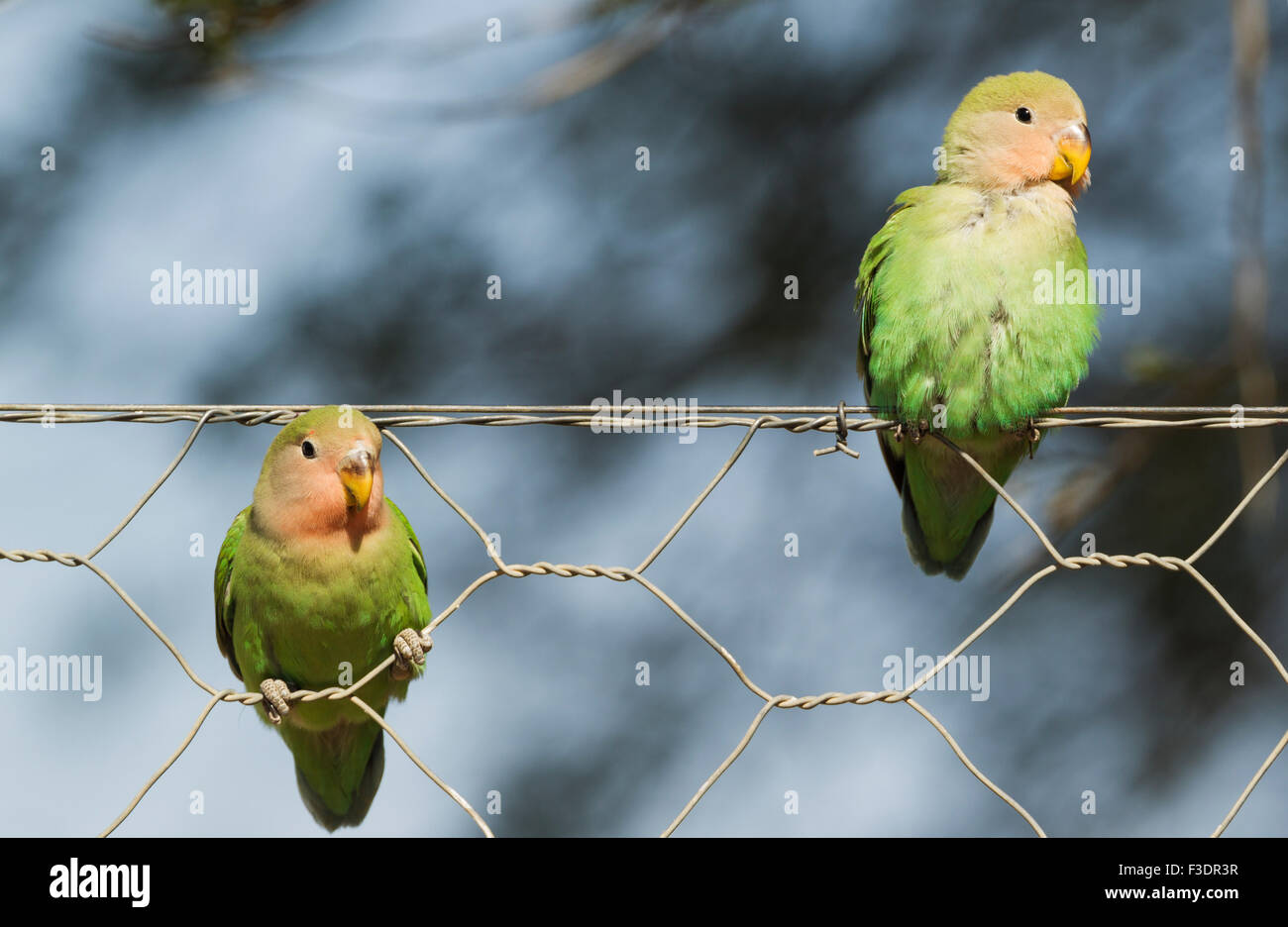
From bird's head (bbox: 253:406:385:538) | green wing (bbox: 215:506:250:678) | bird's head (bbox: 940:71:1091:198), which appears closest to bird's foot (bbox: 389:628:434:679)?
bird's head (bbox: 253:406:385:538)

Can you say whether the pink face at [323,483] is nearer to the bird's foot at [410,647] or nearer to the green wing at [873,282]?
the bird's foot at [410,647]

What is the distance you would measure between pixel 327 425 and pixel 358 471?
0.33 feet

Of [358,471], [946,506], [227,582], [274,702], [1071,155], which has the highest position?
[1071,155]

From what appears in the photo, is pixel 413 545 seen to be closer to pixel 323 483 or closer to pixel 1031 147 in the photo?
pixel 323 483

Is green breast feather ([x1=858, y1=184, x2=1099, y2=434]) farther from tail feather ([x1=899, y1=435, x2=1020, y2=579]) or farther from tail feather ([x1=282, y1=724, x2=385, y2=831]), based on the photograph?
tail feather ([x1=282, y1=724, x2=385, y2=831])

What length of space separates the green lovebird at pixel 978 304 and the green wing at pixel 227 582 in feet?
4.35

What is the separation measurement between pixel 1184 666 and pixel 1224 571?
0.36 meters

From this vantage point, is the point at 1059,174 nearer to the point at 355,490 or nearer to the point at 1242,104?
the point at 1242,104

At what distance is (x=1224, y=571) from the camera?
14.1 ft

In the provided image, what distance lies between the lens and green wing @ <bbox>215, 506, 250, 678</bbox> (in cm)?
276

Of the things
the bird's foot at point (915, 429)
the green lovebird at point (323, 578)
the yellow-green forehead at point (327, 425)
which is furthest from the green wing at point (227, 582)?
the bird's foot at point (915, 429)

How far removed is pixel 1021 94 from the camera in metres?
3.02

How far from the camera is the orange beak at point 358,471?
2432 millimetres

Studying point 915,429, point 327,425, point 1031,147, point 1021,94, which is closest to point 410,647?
point 327,425
